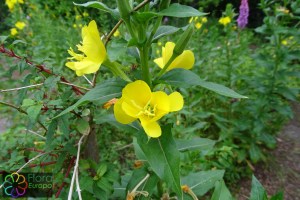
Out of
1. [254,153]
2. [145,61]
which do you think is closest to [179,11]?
[145,61]

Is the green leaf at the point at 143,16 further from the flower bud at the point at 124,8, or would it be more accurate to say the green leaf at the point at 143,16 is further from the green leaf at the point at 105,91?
the green leaf at the point at 105,91

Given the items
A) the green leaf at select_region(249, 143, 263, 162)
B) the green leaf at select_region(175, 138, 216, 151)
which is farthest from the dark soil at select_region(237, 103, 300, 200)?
the green leaf at select_region(175, 138, 216, 151)

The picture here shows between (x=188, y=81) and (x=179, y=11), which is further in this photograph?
(x=188, y=81)

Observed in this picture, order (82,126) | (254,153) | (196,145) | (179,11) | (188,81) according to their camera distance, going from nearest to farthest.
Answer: (179,11) → (188,81) → (82,126) → (196,145) → (254,153)

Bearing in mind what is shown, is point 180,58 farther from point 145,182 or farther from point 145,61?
point 145,182

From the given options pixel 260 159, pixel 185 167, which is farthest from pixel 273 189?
pixel 185 167

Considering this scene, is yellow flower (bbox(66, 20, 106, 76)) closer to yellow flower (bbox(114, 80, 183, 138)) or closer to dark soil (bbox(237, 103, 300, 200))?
yellow flower (bbox(114, 80, 183, 138))

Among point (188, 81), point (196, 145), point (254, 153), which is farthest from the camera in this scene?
point (254, 153)
